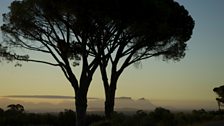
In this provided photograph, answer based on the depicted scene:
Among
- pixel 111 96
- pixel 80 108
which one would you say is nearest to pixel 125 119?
pixel 80 108

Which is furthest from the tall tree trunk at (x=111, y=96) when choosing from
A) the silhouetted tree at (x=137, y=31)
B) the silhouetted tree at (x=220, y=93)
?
the silhouetted tree at (x=220, y=93)

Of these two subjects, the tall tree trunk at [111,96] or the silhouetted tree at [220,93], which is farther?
the silhouetted tree at [220,93]

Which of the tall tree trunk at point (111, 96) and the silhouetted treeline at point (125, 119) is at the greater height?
the tall tree trunk at point (111, 96)

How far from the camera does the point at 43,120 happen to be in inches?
1340

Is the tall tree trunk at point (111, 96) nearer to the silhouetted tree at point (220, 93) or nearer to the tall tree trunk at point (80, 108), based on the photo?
the tall tree trunk at point (80, 108)

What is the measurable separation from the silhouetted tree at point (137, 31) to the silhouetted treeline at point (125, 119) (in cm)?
335

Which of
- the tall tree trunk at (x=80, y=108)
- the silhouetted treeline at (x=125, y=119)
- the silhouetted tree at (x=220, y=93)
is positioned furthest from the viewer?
the silhouetted tree at (x=220, y=93)

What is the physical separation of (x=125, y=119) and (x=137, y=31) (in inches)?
192

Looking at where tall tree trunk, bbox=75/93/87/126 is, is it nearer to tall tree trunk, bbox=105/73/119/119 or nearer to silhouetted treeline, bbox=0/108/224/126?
silhouetted treeline, bbox=0/108/224/126

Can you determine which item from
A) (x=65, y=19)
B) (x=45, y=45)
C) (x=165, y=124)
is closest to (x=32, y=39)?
(x=45, y=45)

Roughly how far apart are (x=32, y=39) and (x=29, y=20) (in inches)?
57.0

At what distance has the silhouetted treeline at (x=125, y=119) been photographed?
2356 centimetres

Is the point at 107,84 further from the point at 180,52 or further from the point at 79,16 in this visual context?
the point at 79,16

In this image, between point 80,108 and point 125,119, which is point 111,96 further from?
point 125,119
